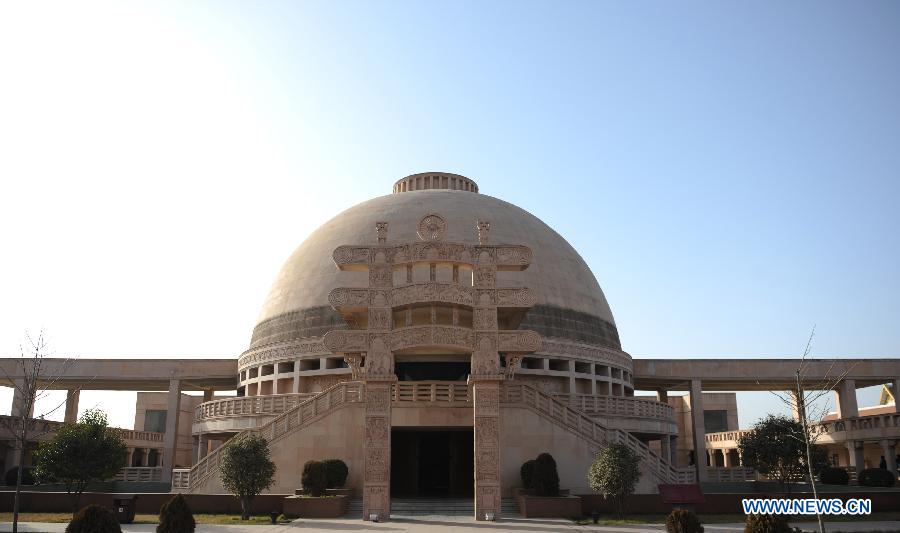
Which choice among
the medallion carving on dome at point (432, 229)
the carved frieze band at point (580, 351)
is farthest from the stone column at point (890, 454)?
the medallion carving on dome at point (432, 229)

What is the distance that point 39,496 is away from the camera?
2666 centimetres

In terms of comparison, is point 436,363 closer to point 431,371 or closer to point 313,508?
point 431,371

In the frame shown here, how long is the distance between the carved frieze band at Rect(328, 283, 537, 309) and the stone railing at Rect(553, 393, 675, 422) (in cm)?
1183

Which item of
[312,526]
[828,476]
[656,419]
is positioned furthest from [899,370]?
[312,526]

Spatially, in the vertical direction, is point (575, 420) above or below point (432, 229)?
below

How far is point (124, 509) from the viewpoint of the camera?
23688mm

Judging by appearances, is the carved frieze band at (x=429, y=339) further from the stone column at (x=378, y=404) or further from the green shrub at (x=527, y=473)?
the green shrub at (x=527, y=473)

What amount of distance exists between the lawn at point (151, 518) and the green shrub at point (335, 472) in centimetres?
288

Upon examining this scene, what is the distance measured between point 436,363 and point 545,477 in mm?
12647

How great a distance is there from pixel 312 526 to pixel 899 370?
40.9m

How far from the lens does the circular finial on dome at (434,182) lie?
174ft

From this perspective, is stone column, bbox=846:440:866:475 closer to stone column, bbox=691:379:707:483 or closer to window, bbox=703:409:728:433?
stone column, bbox=691:379:707:483

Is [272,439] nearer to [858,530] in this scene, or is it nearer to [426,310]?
[426,310]

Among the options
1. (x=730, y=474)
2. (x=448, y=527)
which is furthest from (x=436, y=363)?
(x=730, y=474)
